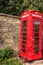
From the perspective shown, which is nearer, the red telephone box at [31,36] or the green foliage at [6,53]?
the red telephone box at [31,36]

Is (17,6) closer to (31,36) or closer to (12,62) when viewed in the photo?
(31,36)

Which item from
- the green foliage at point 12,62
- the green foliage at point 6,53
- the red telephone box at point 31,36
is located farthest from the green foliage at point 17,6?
the green foliage at point 12,62

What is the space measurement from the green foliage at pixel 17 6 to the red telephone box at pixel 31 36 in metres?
3.15

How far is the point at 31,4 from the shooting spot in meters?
11.6

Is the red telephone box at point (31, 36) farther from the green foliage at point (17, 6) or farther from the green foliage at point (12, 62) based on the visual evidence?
the green foliage at point (17, 6)

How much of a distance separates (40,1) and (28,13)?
3.82 m

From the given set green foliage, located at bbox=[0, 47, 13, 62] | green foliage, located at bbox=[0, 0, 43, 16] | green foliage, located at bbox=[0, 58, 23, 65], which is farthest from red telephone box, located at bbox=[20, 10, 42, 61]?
green foliage, located at bbox=[0, 0, 43, 16]

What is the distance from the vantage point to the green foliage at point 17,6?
1122 cm

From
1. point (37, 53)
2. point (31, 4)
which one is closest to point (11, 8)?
point (31, 4)

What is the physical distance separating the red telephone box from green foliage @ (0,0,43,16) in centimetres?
315

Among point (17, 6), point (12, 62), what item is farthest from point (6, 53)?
point (17, 6)

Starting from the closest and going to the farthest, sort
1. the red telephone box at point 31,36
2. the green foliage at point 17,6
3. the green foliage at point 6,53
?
the red telephone box at point 31,36 → the green foliage at point 6,53 → the green foliage at point 17,6

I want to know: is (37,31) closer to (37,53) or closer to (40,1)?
(37,53)

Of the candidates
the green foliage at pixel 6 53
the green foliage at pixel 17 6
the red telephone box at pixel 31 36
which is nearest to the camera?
the red telephone box at pixel 31 36
